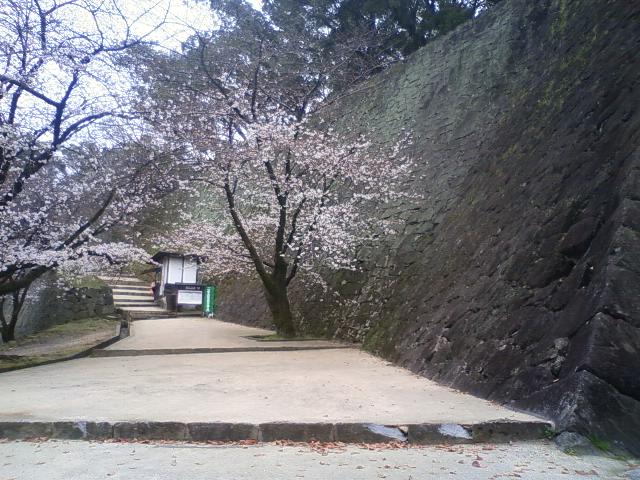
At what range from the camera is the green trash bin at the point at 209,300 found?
60.1 ft

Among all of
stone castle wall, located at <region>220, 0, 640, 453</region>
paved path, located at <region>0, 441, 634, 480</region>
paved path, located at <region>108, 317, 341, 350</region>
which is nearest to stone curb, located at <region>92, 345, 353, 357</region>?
paved path, located at <region>108, 317, 341, 350</region>

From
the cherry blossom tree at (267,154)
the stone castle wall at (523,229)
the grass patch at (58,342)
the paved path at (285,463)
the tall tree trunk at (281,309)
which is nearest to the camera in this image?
the paved path at (285,463)

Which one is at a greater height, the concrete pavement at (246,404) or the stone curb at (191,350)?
the stone curb at (191,350)

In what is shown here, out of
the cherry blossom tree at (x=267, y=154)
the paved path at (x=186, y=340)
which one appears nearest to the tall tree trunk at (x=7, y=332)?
the paved path at (x=186, y=340)

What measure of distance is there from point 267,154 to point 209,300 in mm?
9805

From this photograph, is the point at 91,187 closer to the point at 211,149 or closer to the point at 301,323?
the point at 211,149

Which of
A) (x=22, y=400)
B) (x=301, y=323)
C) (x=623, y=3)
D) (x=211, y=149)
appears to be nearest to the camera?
(x=22, y=400)

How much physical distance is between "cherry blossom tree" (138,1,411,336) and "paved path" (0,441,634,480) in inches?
246

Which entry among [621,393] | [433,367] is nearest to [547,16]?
[433,367]

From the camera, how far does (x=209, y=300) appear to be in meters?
18.3

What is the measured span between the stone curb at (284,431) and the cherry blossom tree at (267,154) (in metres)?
5.85

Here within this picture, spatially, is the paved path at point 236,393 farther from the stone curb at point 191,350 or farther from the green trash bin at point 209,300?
the green trash bin at point 209,300

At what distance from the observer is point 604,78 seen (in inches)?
251

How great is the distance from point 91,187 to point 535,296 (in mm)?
7224
